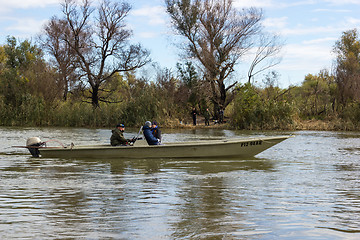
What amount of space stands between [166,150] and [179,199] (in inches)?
278

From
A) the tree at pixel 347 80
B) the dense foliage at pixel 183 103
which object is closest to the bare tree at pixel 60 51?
the dense foliage at pixel 183 103

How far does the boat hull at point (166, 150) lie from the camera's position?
51.9 feet

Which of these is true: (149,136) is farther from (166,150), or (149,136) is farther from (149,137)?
(166,150)

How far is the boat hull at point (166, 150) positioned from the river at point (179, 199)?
37 centimetres

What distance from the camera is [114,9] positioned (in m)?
49.5

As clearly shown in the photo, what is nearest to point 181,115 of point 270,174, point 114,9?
point 114,9

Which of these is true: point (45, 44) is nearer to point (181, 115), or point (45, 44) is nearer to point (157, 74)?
point (157, 74)

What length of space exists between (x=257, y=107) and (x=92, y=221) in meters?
30.0

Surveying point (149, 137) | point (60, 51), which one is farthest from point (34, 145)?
point (60, 51)

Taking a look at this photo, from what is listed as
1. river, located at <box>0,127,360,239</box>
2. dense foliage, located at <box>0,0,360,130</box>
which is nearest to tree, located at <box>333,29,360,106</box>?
dense foliage, located at <box>0,0,360,130</box>

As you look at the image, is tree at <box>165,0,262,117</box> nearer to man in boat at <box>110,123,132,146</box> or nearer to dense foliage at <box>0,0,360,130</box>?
dense foliage at <box>0,0,360,130</box>

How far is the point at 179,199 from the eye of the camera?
890 cm

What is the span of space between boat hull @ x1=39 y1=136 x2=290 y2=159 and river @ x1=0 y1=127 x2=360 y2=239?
373mm

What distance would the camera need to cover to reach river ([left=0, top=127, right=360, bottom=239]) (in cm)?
649
